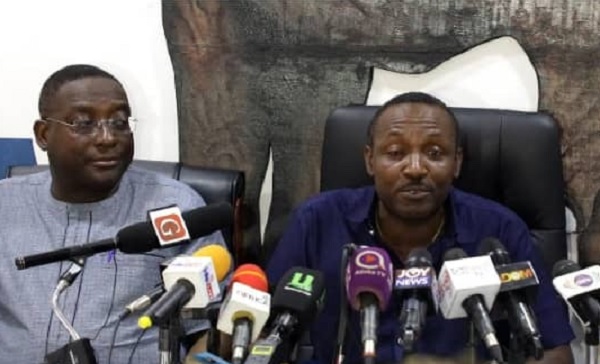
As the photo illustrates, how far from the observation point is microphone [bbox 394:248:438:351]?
1.05 metres

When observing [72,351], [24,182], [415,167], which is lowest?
[72,351]

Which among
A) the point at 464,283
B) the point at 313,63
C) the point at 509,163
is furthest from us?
the point at 313,63

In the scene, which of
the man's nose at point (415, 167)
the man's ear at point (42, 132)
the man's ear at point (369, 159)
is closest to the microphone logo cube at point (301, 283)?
the man's nose at point (415, 167)

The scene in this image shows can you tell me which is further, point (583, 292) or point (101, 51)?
point (101, 51)

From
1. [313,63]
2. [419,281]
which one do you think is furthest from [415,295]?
[313,63]

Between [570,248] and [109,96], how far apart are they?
1.33 meters

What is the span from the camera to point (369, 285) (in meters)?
1.13

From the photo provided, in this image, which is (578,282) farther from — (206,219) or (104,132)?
(104,132)

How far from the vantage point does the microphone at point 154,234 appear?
127 centimetres

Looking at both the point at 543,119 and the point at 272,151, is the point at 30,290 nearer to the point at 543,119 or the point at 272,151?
the point at 272,151

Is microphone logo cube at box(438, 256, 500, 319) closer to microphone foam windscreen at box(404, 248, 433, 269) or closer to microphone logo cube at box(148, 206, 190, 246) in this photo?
microphone foam windscreen at box(404, 248, 433, 269)

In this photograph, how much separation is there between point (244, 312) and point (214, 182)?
101 centimetres

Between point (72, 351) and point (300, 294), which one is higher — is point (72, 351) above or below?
below

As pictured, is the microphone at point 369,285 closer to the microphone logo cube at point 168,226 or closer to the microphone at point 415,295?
the microphone at point 415,295
